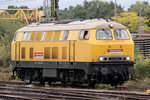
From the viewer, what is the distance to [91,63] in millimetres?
17703

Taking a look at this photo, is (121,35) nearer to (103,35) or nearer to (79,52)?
(103,35)

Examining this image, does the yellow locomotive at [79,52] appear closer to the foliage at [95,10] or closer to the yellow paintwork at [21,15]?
the yellow paintwork at [21,15]

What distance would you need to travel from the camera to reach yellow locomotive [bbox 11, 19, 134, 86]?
17.8 m

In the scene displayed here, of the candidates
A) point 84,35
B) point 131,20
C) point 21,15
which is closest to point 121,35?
→ point 84,35

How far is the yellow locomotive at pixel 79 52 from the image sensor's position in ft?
58.5

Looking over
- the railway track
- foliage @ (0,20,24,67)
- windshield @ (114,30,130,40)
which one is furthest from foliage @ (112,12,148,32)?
the railway track

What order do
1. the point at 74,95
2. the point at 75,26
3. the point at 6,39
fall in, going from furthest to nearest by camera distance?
the point at 6,39 < the point at 75,26 < the point at 74,95

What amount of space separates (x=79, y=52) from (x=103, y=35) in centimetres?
144

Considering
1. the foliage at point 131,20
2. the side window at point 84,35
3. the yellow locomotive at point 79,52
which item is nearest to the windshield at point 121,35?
the yellow locomotive at point 79,52

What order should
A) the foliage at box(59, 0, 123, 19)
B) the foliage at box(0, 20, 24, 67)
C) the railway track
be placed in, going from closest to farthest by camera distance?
the railway track
the foliage at box(0, 20, 24, 67)
the foliage at box(59, 0, 123, 19)

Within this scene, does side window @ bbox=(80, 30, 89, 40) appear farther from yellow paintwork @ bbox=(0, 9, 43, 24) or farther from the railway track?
yellow paintwork @ bbox=(0, 9, 43, 24)

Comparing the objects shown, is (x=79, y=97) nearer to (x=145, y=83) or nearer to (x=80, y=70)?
(x=80, y=70)

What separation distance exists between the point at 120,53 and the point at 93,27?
1.80 m

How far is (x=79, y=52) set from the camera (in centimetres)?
1838
